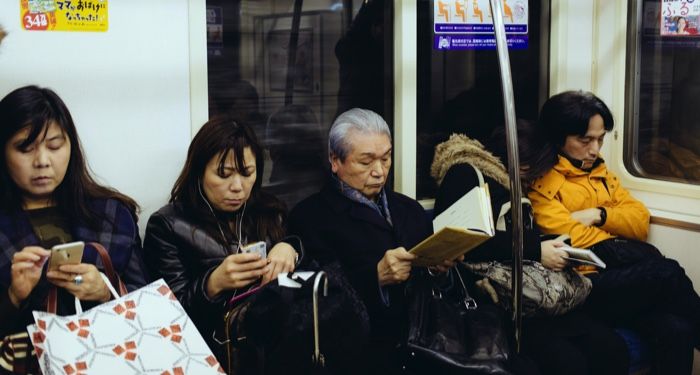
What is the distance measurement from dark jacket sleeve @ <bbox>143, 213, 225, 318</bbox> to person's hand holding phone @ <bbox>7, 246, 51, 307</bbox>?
0.63 meters

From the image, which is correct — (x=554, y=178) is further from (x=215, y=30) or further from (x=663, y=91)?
(x=215, y=30)

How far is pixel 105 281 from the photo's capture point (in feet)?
8.73

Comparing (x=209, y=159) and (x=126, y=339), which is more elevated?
(x=209, y=159)

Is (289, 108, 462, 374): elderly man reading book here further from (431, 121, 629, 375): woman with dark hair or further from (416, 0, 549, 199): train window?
(416, 0, 549, 199): train window

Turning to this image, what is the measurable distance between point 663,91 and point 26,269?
355cm

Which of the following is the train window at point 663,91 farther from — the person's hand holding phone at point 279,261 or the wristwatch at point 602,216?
the person's hand holding phone at point 279,261

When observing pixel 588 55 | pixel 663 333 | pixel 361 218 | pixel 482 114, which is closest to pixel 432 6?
pixel 482 114

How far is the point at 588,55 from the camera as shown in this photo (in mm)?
4750

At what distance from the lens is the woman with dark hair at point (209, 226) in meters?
3.06

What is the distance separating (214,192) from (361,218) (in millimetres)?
674

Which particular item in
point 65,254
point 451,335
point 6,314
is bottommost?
point 451,335

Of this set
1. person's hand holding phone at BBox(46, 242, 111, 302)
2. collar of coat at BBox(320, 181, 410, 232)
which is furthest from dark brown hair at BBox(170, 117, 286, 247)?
person's hand holding phone at BBox(46, 242, 111, 302)

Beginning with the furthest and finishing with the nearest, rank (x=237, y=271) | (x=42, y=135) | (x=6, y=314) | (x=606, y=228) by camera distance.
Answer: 1. (x=606, y=228)
2. (x=237, y=271)
3. (x=42, y=135)
4. (x=6, y=314)

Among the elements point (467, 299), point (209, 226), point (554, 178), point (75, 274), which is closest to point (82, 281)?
point (75, 274)
